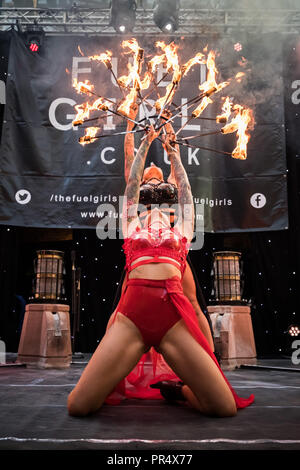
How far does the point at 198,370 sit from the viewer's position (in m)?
2.04

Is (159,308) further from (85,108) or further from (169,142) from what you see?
(85,108)

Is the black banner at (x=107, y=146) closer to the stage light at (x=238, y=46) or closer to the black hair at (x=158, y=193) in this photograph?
the stage light at (x=238, y=46)

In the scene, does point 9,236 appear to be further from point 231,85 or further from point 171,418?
point 171,418

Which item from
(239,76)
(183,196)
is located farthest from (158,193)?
(239,76)

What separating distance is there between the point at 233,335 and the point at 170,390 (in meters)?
2.81

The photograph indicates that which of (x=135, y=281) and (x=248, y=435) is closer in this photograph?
(x=248, y=435)

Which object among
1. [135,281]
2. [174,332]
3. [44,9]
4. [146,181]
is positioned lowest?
[174,332]

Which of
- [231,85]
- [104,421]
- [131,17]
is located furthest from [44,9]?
[104,421]

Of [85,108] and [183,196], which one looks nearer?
[183,196]

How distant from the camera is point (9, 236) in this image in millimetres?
7133

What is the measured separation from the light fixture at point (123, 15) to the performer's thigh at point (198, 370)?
532cm

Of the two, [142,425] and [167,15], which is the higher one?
[167,15]

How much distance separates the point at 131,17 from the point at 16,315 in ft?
16.9
